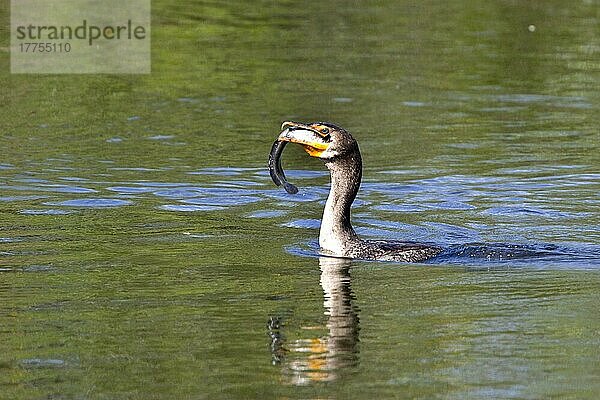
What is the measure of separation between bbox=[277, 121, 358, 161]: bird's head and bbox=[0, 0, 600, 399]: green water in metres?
0.92

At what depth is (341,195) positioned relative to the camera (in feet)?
42.2

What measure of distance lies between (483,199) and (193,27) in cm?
1553

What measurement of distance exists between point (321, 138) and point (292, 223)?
1925 mm

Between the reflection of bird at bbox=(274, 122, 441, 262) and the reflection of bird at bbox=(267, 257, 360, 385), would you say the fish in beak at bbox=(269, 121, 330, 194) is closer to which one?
the reflection of bird at bbox=(274, 122, 441, 262)

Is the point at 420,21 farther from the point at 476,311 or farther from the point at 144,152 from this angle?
the point at 476,311

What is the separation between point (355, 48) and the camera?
2827cm

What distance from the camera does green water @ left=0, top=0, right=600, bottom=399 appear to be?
30.1ft

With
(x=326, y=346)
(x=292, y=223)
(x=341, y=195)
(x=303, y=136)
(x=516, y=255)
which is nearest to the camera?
(x=326, y=346)

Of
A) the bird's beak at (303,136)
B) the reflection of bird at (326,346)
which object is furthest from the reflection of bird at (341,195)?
the reflection of bird at (326,346)

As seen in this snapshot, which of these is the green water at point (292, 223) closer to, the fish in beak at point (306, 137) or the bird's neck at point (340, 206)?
the bird's neck at point (340, 206)

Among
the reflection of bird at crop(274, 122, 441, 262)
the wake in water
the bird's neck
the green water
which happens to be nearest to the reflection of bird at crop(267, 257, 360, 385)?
the green water

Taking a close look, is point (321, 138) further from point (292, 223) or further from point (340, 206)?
point (292, 223)

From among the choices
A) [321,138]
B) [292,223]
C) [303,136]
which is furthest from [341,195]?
[292,223]

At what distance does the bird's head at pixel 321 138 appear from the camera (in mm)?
12492
